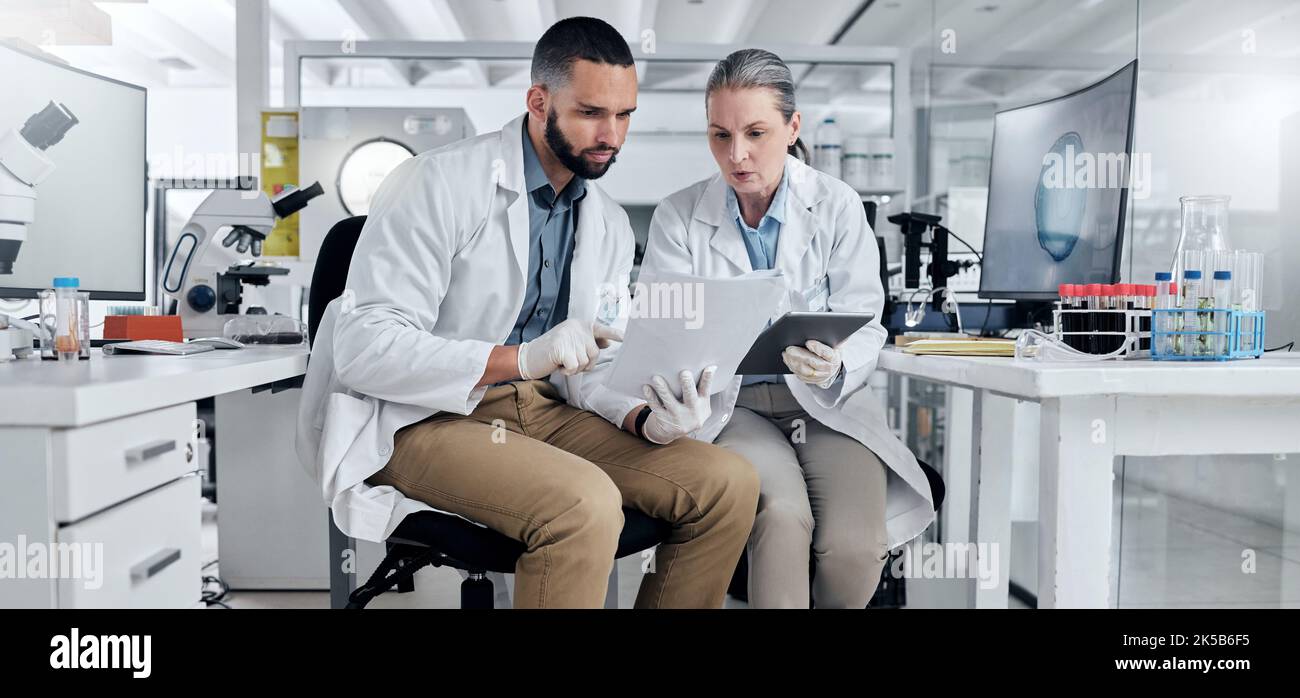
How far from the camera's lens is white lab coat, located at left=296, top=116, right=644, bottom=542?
127 cm

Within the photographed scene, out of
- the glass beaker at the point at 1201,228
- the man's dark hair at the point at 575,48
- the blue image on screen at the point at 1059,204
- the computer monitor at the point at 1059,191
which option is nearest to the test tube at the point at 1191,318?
the glass beaker at the point at 1201,228

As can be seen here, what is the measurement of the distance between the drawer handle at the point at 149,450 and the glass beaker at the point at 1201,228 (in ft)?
4.67

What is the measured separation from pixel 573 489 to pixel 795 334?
392 millimetres

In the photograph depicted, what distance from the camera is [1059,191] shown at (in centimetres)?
172

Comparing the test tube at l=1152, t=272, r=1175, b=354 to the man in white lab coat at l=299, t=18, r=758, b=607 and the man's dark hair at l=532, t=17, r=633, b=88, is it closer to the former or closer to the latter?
the man in white lab coat at l=299, t=18, r=758, b=607

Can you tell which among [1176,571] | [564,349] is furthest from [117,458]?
[1176,571]

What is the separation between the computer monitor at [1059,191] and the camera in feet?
4.94

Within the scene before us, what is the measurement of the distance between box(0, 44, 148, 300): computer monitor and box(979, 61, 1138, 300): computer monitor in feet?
5.63

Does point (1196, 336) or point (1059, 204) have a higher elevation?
point (1059, 204)

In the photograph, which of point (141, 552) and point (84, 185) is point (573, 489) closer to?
point (141, 552)

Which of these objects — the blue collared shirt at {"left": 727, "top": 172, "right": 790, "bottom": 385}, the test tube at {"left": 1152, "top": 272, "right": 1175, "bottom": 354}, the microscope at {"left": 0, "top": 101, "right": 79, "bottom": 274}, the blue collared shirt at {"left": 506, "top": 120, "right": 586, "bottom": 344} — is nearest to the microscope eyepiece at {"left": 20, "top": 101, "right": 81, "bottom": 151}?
the microscope at {"left": 0, "top": 101, "right": 79, "bottom": 274}

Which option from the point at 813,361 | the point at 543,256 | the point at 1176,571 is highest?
the point at 543,256

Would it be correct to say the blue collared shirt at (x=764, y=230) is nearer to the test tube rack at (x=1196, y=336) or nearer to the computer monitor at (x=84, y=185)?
the test tube rack at (x=1196, y=336)
